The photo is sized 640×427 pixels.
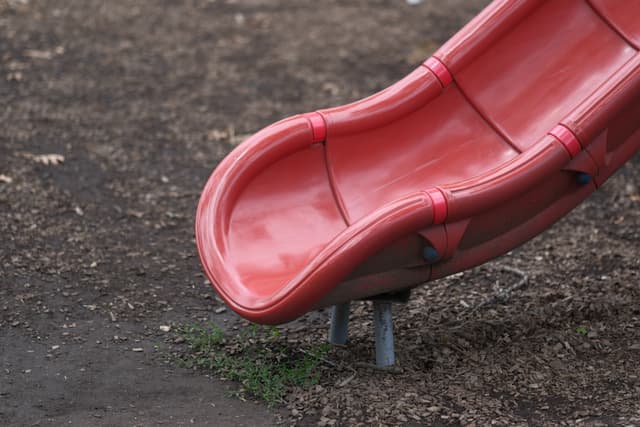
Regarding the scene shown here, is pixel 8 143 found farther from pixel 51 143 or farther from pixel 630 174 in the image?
pixel 630 174

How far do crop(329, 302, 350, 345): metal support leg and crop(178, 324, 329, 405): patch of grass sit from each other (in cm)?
7

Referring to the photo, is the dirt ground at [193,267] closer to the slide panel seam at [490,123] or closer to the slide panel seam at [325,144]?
the slide panel seam at [325,144]

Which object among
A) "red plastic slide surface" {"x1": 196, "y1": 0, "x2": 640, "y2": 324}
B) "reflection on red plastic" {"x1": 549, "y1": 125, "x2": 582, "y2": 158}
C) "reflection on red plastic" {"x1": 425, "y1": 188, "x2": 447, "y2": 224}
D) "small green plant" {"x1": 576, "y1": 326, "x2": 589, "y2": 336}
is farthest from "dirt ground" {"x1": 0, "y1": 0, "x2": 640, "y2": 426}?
"reflection on red plastic" {"x1": 549, "y1": 125, "x2": 582, "y2": 158}

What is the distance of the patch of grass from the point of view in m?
4.25

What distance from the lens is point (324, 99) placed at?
7.79 m

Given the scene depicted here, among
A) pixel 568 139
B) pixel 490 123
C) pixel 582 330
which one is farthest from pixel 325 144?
pixel 582 330

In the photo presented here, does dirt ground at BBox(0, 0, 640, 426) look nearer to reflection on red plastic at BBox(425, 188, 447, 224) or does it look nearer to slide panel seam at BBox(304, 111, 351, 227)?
slide panel seam at BBox(304, 111, 351, 227)

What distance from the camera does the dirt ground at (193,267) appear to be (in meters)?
4.15

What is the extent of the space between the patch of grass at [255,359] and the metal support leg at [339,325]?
0.07 metres

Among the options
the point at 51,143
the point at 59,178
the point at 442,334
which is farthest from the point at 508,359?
the point at 51,143

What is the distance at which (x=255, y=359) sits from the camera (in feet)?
14.7

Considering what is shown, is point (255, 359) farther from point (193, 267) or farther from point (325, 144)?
point (193, 267)

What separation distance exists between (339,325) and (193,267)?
4.05 ft

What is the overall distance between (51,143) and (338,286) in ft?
12.0
